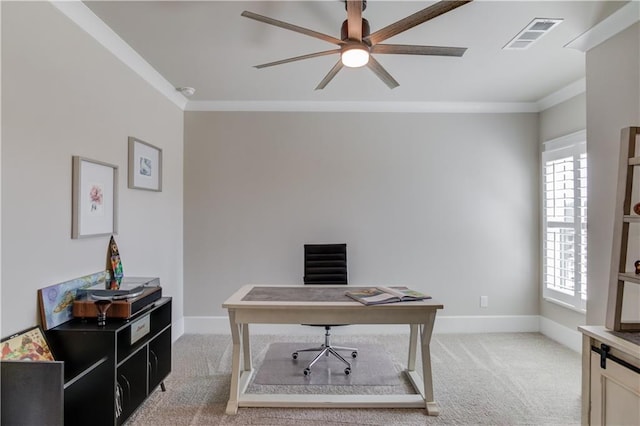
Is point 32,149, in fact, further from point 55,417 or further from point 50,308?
point 55,417

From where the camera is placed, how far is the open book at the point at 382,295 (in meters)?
2.32

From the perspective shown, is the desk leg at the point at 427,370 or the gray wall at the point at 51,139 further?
the desk leg at the point at 427,370

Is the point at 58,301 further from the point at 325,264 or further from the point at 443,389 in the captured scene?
the point at 443,389

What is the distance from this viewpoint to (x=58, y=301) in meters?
1.98

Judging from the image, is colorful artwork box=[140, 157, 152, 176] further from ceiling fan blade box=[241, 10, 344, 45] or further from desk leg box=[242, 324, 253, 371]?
ceiling fan blade box=[241, 10, 344, 45]

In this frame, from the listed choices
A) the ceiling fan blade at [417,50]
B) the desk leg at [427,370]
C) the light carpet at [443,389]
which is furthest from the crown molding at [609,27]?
the light carpet at [443,389]

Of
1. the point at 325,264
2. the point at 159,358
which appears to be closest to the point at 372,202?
the point at 325,264

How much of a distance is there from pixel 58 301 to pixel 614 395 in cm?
293

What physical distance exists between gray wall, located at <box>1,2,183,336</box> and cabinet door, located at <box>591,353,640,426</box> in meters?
2.91

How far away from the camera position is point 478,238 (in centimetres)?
399

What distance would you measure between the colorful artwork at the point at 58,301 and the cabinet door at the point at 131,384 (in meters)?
0.45

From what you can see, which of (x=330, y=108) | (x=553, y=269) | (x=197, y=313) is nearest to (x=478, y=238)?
(x=553, y=269)

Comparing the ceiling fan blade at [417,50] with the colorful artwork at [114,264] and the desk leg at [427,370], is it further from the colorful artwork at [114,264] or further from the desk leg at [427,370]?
the colorful artwork at [114,264]

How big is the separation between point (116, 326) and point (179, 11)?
1.96 metres
